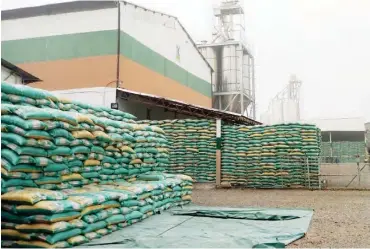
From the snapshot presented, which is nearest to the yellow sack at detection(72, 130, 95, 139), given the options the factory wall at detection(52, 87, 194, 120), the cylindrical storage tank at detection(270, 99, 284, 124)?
the factory wall at detection(52, 87, 194, 120)

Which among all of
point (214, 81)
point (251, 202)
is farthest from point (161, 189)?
point (214, 81)

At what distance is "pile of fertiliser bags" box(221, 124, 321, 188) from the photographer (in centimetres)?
1303

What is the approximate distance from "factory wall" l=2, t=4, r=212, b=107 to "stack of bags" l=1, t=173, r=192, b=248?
918 cm

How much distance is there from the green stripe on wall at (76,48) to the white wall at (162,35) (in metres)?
0.45

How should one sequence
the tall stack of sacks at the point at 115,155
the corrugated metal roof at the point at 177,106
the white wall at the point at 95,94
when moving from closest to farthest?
the tall stack of sacks at the point at 115,155 → the corrugated metal roof at the point at 177,106 → the white wall at the point at 95,94

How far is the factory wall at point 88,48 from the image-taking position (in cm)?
1477

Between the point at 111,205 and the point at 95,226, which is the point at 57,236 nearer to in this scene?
the point at 95,226

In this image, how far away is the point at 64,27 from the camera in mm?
15406

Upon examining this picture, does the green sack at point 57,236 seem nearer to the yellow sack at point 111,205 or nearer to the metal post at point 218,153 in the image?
the yellow sack at point 111,205

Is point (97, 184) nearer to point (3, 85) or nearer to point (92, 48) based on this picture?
point (3, 85)

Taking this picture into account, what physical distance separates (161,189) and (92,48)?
923 cm

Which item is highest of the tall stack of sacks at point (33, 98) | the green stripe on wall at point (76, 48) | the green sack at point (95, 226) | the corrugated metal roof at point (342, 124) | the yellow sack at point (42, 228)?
the green stripe on wall at point (76, 48)

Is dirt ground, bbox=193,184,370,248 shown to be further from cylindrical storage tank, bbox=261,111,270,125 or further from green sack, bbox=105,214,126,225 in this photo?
cylindrical storage tank, bbox=261,111,270,125

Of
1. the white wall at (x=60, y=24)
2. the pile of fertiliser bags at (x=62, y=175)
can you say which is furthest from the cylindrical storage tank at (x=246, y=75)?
the pile of fertiliser bags at (x=62, y=175)
